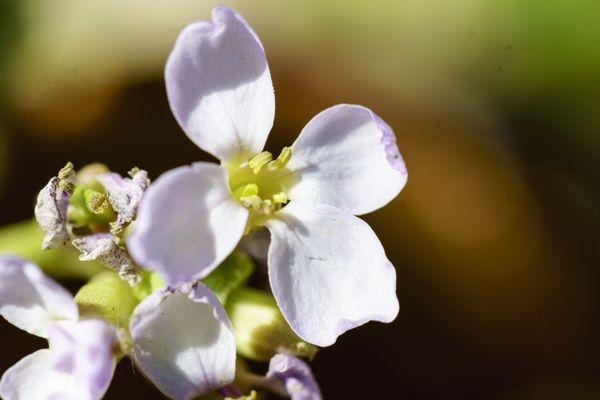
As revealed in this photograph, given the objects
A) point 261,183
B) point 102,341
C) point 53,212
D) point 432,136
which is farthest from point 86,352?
point 432,136

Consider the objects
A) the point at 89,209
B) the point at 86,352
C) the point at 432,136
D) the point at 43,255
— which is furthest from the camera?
the point at 432,136

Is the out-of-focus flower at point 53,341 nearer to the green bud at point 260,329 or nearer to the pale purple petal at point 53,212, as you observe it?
the pale purple petal at point 53,212

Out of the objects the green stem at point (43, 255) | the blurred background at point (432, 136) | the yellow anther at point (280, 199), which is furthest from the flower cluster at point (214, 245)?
the blurred background at point (432, 136)

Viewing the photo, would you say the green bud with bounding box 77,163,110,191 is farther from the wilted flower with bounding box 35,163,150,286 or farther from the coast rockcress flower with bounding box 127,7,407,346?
the coast rockcress flower with bounding box 127,7,407,346

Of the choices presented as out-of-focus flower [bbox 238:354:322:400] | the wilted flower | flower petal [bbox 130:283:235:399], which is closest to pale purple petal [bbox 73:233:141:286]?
the wilted flower

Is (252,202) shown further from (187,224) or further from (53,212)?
(53,212)

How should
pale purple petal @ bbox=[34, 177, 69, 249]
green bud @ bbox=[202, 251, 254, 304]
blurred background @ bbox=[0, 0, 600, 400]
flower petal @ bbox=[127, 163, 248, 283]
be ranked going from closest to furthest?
flower petal @ bbox=[127, 163, 248, 283]
pale purple petal @ bbox=[34, 177, 69, 249]
green bud @ bbox=[202, 251, 254, 304]
blurred background @ bbox=[0, 0, 600, 400]
